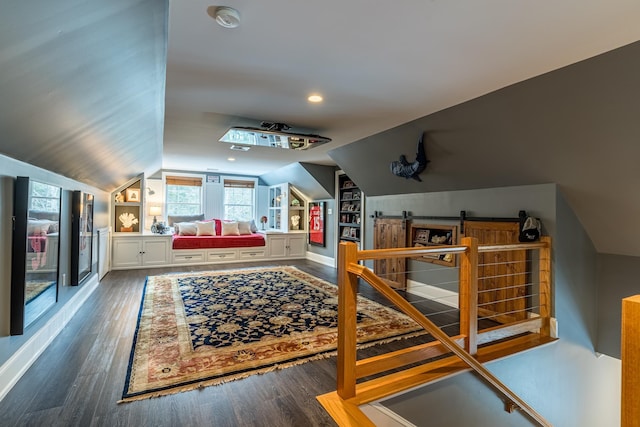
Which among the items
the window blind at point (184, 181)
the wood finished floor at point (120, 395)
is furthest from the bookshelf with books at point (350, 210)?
the window blind at point (184, 181)

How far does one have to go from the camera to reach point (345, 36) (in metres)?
1.82

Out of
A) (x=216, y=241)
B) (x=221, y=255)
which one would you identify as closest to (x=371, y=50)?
(x=216, y=241)

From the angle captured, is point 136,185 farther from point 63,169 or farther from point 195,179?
point 63,169

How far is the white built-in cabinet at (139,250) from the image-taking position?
6332 mm

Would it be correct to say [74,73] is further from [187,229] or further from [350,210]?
[187,229]

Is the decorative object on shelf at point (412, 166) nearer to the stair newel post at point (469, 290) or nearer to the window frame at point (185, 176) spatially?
the stair newel post at point (469, 290)

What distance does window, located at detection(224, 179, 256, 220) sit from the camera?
8.61 metres

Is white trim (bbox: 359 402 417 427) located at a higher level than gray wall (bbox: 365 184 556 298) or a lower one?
lower

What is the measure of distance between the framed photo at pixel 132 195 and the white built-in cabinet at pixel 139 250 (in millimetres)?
865

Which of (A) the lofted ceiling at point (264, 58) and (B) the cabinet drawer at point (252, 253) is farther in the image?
(B) the cabinet drawer at point (252, 253)

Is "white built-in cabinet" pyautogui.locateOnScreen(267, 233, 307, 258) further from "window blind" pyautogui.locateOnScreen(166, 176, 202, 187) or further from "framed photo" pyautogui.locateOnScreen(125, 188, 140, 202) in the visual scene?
"framed photo" pyautogui.locateOnScreen(125, 188, 140, 202)

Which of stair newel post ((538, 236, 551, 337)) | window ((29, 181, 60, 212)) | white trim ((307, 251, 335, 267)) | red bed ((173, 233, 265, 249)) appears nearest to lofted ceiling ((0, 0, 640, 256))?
window ((29, 181, 60, 212))

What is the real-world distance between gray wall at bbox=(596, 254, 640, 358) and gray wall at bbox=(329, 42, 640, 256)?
132 mm

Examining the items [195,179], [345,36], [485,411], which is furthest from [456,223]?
[195,179]
